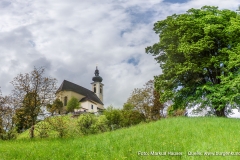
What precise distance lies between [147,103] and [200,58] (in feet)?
40.8

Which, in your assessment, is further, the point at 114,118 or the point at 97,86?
the point at 97,86

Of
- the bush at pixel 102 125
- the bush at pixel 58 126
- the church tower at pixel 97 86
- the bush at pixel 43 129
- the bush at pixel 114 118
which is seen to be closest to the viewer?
the bush at pixel 58 126

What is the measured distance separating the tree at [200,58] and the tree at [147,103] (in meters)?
8.66

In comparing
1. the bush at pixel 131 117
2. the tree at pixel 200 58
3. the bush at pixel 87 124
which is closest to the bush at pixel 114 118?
the bush at pixel 131 117

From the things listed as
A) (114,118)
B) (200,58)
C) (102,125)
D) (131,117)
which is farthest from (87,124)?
(200,58)

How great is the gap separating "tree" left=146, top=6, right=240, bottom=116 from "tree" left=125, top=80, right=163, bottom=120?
866 centimetres

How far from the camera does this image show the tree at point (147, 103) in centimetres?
3167

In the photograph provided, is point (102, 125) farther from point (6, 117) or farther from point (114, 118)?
point (6, 117)

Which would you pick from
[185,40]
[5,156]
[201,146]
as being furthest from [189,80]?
[5,156]

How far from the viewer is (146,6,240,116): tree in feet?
64.8

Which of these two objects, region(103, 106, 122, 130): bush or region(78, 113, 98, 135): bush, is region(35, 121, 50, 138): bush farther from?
region(103, 106, 122, 130): bush

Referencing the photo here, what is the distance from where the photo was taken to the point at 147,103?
3247 centimetres

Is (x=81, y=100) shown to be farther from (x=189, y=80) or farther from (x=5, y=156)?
(x=5, y=156)

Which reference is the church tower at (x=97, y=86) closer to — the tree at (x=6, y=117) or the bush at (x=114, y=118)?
the bush at (x=114, y=118)
